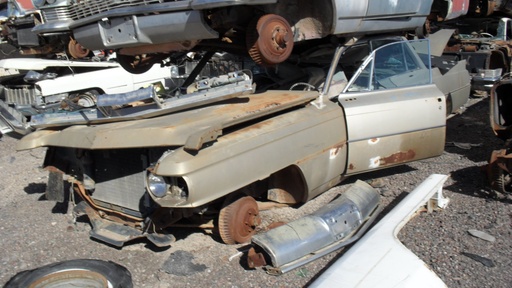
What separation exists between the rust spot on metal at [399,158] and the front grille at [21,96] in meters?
6.89

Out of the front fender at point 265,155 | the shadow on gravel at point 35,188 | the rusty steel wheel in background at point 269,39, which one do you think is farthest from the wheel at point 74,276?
the shadow on gravel at point 35,188

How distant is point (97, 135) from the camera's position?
3604 millimetres

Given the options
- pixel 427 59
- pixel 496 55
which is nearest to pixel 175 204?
pixel 427 59

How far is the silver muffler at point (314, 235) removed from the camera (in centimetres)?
346

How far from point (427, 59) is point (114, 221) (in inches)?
144

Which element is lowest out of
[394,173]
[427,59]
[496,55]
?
[394,173]

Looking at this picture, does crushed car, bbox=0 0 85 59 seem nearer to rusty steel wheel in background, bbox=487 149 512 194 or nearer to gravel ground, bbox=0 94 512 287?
gravel ground, bbox=0 94 512 287

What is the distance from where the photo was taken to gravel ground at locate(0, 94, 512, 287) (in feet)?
11.3

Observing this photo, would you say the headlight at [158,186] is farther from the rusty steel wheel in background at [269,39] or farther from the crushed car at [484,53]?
the crushed car at [484,53]

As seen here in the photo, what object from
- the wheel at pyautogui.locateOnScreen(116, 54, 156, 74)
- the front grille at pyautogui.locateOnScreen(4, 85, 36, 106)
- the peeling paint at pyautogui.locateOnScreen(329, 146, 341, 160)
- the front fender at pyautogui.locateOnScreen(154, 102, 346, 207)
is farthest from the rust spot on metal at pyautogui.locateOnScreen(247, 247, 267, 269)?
the front grille at pyautogui.locateOnScreen(4, 85, 36, 106)

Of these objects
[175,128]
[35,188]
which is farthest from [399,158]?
[35,188]

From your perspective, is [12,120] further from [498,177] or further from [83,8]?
[498,177]

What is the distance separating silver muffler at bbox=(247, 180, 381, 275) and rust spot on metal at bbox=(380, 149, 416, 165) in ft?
1.82

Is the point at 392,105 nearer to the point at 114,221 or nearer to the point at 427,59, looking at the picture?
the point at 427,59
